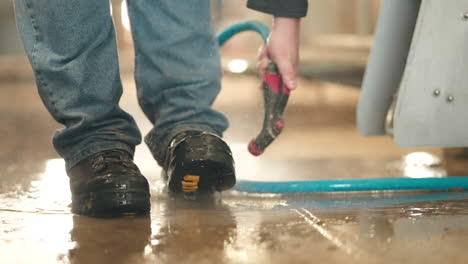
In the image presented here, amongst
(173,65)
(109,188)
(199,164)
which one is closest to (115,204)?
(109,188)

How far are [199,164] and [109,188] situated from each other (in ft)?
0.52

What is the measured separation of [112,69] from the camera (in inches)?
53.4

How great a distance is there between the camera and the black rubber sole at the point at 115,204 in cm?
121

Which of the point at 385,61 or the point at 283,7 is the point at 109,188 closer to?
the point at 283,7

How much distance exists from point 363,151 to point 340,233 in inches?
38.1

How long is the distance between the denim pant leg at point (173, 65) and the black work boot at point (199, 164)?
0.09m

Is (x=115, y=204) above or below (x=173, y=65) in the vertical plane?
below

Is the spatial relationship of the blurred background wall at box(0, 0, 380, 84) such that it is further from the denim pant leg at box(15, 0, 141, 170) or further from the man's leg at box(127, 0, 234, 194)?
the denim pant leg at box(15, 0, 141, 170)

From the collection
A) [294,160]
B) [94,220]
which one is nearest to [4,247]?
[94,220]

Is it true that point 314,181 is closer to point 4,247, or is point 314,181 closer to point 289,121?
point 4,247

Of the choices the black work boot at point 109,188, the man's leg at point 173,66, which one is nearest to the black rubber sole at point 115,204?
the black work boot at point 109,188

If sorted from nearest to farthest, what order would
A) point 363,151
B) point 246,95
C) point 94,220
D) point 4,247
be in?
point 4,247
point 94,220
point 363,151
point 246,95

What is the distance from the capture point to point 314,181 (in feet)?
4.81

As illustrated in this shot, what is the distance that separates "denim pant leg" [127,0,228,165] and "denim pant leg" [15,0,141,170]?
0.12 metres
